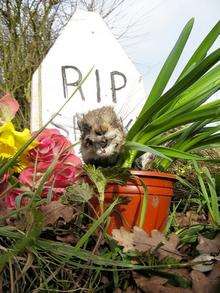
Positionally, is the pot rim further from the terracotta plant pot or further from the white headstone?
the white headstone

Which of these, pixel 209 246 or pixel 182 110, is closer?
pixel 209 246

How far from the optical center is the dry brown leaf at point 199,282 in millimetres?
740

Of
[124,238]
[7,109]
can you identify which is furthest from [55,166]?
[124,238]

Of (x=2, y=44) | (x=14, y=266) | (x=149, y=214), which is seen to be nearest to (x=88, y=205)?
(x=149, y=214)

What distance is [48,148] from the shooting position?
1.11 m

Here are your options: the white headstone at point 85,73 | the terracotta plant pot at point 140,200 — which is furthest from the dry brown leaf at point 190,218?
the white headstone at point 85,73

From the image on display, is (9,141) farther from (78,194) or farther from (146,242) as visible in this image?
(146,242)

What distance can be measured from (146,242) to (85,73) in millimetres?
1127

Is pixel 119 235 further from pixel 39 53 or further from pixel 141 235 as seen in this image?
pixel 39 53

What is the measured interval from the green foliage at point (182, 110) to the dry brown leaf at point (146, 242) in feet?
0.62

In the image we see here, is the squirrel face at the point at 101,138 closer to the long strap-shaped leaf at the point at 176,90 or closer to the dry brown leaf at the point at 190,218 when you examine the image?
the long strap-shaped leaf at the point at 176,90

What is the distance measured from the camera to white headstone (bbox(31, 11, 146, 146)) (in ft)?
5.83

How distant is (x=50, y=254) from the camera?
75 cm

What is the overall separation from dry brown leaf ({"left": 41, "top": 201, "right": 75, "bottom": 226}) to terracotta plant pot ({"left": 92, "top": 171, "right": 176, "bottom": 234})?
0.12 meters
